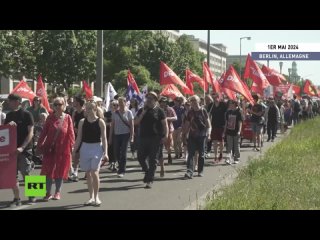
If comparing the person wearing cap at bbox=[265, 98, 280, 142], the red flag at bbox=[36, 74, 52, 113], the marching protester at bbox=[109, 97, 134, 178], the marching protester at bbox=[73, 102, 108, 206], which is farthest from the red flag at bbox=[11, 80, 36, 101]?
the person wearing cap at bbox=[265, 98, 280, 142]

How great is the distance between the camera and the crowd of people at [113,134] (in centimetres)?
985

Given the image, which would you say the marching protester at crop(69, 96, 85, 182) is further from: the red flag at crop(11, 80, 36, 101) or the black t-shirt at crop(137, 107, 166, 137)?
the red flag at crop(11, 80, 36, 101)

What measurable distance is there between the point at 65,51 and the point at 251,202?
38111 millimetres

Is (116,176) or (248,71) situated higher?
(248,71)

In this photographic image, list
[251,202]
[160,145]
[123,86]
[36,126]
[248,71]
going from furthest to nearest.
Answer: [123,86] → [248,71] → [36,126] → [160,145] → [251,202]

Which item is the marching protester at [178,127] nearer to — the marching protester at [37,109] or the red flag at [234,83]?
the red flag at [234,83]

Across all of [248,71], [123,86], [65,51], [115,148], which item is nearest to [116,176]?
[115,148]

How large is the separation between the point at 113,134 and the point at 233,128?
147 inches

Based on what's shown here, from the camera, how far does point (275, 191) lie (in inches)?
402

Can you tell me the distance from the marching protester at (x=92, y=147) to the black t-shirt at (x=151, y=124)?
1.86 metres

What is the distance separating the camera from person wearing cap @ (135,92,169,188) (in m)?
11.7

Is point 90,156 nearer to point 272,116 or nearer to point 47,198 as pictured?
point 47,198

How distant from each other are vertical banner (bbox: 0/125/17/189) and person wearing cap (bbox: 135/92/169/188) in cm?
290
